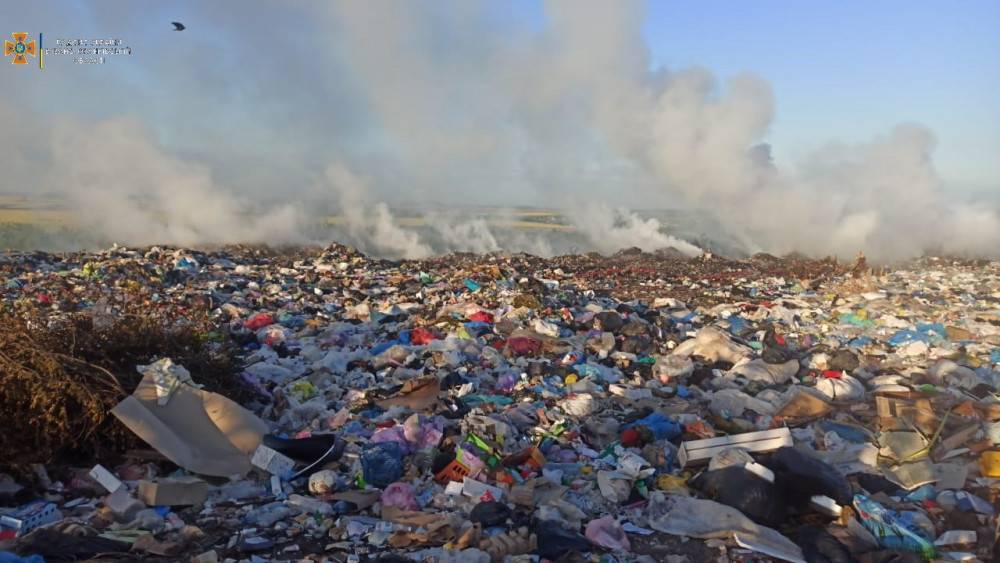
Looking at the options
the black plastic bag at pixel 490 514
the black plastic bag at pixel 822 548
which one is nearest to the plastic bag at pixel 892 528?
the black plastic bag at pixel 822 548

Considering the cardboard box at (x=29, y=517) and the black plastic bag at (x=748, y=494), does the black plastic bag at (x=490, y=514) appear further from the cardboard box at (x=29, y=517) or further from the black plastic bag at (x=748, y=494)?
the cardboard box at (x=29, y=517)

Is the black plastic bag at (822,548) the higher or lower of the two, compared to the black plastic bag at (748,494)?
lower

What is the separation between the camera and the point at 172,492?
124 inches

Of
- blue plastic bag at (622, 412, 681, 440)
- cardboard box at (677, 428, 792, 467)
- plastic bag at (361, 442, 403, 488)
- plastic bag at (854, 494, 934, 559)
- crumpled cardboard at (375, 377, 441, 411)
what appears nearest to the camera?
plastic bag at (854, 494, 934, 559)

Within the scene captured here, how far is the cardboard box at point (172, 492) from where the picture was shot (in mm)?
3105

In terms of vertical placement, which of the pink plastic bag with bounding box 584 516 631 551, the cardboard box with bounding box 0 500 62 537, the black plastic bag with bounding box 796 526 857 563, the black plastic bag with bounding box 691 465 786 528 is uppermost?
the black plastic bag with bounding box 691 465 786 528

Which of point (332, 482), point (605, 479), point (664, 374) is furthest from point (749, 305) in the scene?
point (332, 482)

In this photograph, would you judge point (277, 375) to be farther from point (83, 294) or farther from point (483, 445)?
point (83, 294)

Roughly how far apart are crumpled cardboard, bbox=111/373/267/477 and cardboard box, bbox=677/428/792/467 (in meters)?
2.44

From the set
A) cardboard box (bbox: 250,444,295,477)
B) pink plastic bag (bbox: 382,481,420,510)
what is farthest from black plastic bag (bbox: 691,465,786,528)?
cardboard box (bbox: 250,444,295,477)

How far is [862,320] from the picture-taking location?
7.62 meters

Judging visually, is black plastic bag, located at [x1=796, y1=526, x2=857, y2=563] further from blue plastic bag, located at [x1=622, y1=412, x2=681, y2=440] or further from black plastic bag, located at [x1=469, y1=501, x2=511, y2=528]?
black plastic bag, located at [x1=469, y1=501, x2=511, y2=528]

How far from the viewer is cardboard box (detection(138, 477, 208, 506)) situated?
311cm

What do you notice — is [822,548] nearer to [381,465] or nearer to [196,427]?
[381,465]
